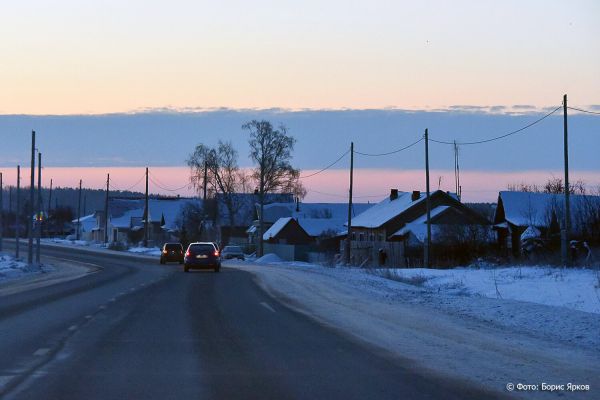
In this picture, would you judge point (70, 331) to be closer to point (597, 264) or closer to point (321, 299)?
point (321, 299)

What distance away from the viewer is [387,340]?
15141 mm

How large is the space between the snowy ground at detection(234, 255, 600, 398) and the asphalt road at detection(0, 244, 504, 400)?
0.80 meters

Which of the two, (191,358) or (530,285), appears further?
(530,285)

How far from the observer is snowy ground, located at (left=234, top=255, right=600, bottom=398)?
12062mm

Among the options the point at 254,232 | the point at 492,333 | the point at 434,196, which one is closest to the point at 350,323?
the point at 492,333

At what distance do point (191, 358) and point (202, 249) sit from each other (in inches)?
1456

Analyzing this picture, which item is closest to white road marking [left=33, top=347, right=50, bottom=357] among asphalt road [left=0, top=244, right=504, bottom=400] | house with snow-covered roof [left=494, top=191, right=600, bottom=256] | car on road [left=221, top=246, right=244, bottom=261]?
asphalt road [left=0, top=244, right=504, bottom=400]

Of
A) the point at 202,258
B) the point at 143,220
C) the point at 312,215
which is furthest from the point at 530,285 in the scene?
the point at 143,220

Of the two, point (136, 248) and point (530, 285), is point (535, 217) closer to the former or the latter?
point (530, 285)

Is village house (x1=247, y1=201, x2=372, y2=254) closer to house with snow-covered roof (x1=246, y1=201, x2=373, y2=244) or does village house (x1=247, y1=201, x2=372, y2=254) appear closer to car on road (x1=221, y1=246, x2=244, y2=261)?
house with snow-covered roof (x1=246, y1=201, x2=373, y2=244)

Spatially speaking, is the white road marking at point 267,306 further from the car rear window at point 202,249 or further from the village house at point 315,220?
the village house at point 315,220

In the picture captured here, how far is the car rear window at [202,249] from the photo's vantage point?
49.5 meters

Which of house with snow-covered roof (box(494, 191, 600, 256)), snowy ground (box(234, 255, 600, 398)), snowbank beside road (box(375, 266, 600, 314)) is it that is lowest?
snowy ground (box(234, 255, 600, 398))

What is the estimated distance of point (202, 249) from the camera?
49.6 m
